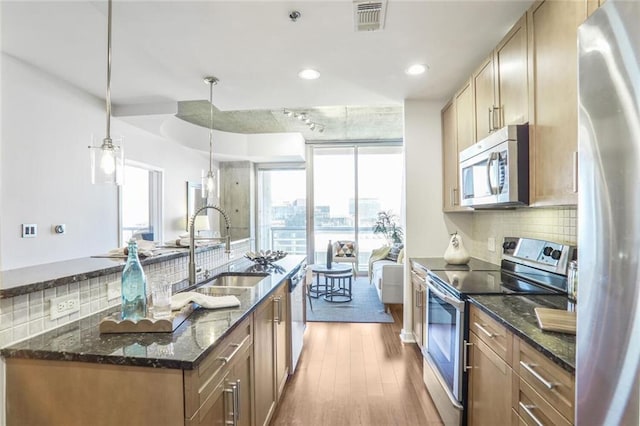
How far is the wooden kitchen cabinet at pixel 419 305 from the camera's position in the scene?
2736 mm

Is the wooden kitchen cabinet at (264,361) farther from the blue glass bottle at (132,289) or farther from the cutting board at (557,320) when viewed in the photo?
the cutting board at (557,320)

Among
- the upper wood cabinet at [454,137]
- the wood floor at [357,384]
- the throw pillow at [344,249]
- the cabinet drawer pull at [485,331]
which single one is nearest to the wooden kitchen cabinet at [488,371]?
the cabinet drawer pull at [485,331]

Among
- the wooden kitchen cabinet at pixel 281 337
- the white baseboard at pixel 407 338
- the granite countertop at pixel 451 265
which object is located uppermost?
the granite countertop at pixel 451 265

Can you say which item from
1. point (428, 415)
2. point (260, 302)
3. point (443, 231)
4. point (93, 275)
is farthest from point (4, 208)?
point (443, 231)

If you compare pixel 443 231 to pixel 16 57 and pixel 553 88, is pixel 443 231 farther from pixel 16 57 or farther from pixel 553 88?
pixel 16 57

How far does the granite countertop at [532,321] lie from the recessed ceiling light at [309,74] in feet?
6.53

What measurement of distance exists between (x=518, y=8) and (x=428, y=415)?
8.41ft

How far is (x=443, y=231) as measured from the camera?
3.23 m

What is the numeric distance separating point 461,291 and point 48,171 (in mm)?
3788

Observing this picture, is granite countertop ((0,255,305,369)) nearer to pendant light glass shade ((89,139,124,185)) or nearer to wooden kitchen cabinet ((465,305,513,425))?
pendant light glass shade ((89,139,124,185))

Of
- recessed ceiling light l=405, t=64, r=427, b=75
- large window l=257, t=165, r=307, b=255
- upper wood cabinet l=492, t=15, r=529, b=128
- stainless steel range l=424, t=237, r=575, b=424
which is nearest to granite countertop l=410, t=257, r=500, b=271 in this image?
stainless steel range l=424, t=237, r=575, b=424

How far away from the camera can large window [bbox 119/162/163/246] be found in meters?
4.28

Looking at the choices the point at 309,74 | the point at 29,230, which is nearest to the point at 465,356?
the point at 309,74

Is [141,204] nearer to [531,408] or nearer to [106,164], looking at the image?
[106,164]
